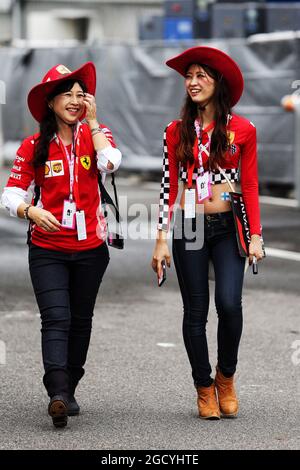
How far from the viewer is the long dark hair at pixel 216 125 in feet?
21.1

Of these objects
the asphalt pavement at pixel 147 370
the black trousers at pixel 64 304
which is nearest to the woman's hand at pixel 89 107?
the black trousers at pixel 64 304

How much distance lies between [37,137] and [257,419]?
1806 mm

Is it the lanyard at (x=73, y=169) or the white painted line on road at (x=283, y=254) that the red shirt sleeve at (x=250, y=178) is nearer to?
the lanyard at (x=73, y=169)

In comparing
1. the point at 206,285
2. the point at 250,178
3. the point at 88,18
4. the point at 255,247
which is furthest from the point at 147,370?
the point at 88,18

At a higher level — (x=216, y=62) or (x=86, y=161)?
(x=216, y=62)

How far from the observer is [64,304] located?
21.2 ft

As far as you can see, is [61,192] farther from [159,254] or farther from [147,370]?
[147,370]

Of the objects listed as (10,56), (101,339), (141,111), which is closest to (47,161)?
(101,339)

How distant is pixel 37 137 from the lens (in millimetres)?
6527

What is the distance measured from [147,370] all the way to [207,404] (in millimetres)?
1344

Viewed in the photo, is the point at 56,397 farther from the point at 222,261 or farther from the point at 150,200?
the point at 150,200

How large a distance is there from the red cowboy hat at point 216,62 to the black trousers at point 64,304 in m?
1.00
